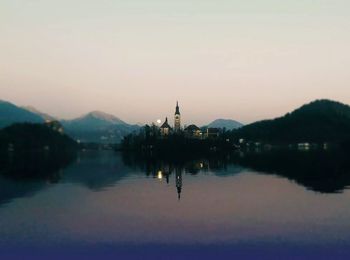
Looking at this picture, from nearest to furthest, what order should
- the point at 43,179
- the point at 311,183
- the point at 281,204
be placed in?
the point at 281,204
the point at 311,183
the point at 43,179

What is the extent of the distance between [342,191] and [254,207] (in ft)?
46.3

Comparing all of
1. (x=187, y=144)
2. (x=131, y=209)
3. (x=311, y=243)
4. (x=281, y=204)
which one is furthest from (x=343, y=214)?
(x=187, y=144)

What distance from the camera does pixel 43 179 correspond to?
64.2m

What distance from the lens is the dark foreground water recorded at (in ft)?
80.2

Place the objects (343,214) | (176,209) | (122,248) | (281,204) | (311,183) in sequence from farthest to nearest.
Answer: (311,183)
(281,204)
(176,209)
(343,214)
(122,248)

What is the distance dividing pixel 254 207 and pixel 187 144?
460ft

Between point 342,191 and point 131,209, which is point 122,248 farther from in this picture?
point 342,191

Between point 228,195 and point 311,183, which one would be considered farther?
point 311,183

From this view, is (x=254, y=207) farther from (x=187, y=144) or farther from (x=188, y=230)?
(x=187, y=144)

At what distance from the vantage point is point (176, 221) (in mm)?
32000

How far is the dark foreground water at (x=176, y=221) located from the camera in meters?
24.4

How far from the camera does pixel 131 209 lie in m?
37.2

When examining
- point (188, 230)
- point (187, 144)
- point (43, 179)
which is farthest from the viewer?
point (187, 144)

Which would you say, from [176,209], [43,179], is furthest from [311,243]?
[43,179]
